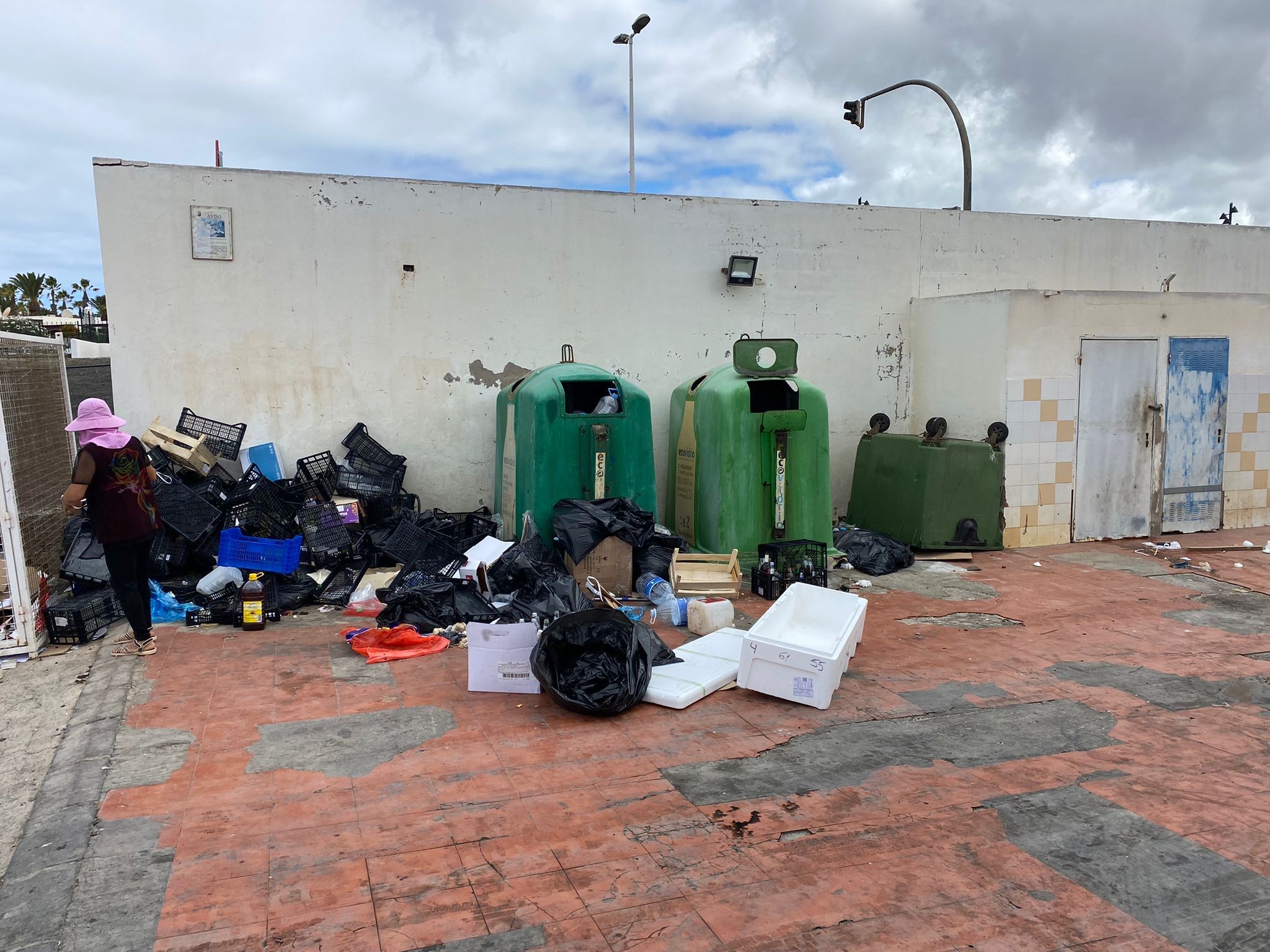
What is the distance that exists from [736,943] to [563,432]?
496 cm

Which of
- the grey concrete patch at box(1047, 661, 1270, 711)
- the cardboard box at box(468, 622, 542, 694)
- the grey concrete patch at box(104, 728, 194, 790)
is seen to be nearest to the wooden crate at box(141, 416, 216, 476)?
the grey concrete patch at box(104, 728, 194, 790)

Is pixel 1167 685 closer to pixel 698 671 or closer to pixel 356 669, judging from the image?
pixel 698 671

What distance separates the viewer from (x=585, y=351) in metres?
9.06

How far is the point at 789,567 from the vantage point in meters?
7.00

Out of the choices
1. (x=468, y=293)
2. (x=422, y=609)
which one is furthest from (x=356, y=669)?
(x=468, y=293)

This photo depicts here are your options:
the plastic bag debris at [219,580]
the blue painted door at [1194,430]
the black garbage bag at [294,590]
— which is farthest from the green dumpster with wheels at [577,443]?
the blue painted door at [1194,430]

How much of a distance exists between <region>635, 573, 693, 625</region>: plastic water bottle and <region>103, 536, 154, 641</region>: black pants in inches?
134

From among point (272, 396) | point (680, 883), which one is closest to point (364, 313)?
point (272, 396)

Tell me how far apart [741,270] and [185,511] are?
19.4ft

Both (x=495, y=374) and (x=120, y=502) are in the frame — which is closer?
(x=120, y=502)

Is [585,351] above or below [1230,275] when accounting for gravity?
below

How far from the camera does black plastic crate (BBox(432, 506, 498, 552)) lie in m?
7.59

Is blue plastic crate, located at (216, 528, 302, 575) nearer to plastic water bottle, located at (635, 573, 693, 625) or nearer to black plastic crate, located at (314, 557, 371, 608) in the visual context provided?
black plastic crate, located at (314, 557, 371, 608)

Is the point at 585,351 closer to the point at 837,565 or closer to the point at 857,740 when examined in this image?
the point at 837,565
